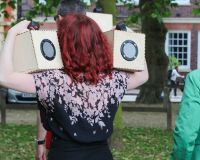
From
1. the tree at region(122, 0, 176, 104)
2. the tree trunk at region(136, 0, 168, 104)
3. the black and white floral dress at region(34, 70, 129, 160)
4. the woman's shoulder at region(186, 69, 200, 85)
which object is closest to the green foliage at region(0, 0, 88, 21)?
the tree at region(122, 0, 176, 104)

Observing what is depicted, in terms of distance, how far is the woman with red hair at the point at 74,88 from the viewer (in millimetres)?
3723

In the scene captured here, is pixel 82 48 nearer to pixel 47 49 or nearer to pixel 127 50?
pixel 47 49

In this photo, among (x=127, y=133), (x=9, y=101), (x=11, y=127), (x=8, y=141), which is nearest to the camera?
(x=8, y=141)

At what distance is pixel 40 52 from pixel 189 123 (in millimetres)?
917

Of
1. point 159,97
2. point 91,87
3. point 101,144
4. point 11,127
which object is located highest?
point 91,87

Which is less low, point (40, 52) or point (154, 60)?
point (40, 52)

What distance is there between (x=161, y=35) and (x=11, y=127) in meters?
10.6

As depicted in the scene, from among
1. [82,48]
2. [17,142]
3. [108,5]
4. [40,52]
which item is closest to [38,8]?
[17,142]

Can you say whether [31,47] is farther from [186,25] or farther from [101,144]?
[186,25]

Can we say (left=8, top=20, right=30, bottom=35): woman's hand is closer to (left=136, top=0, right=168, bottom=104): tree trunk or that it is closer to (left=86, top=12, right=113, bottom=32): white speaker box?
(left=86, top=12, right=113, bottom=32): white speaker box

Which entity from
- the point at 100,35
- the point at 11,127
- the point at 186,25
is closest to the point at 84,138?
the point at 100,35

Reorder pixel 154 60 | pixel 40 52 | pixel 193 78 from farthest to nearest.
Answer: pixel 154 60 → pixel 40 52 → pixel 193 78

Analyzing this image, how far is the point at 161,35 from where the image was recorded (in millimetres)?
24375

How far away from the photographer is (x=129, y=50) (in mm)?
4027
